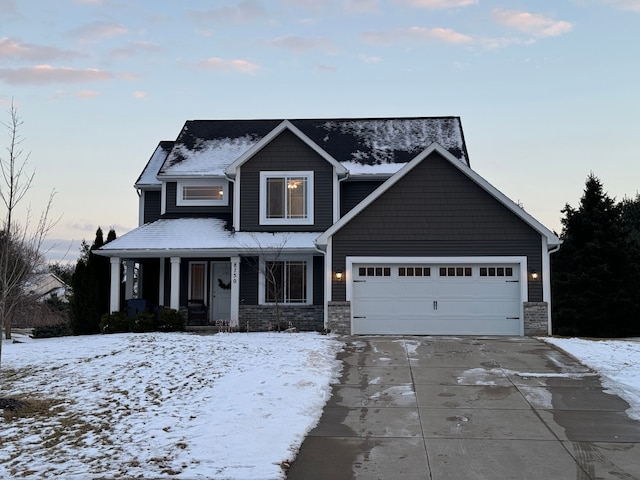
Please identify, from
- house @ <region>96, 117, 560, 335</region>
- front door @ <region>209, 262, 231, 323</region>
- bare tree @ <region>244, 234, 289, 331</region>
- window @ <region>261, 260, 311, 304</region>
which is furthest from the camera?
front door @ <region>209, 262, 231, 323</region>

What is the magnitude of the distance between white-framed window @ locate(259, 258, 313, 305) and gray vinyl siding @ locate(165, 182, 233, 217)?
3.13 metres

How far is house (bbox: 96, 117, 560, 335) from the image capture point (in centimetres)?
1730

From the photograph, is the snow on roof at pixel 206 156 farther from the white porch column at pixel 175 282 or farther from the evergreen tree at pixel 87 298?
the evergreen tree at pixel 87 298

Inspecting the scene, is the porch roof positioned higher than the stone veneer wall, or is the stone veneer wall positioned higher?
the porch roof

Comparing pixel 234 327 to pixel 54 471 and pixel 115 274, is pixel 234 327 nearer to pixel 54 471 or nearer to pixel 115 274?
pixel 115 274

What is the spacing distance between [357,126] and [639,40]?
10.2 meters

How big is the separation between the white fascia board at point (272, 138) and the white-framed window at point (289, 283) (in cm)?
322

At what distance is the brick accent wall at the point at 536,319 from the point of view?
16906 mm

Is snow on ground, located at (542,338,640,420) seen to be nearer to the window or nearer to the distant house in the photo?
the window

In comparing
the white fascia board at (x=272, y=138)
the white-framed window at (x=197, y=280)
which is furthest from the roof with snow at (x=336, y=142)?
the white-framed window at (x=197, y=280)

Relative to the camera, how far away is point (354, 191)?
2116 centimetres

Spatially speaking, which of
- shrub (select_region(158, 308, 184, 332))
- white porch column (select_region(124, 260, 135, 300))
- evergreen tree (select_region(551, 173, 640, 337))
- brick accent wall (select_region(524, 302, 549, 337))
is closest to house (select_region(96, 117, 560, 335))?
brick accent wall (select_region(524, 302, 549, 337))

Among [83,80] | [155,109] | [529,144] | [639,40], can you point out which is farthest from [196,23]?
[529,144]

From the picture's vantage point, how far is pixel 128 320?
18.8 m
